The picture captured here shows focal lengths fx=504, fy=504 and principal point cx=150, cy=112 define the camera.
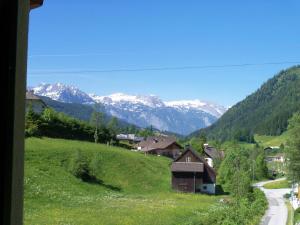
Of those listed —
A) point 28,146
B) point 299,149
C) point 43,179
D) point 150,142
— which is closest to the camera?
point 299,149

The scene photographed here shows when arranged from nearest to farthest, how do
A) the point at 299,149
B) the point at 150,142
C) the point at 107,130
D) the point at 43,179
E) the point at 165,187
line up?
the point at 299,149 → the point at 43,179 → the point at 165,187 → the point at 107,130 → the point at 150,142

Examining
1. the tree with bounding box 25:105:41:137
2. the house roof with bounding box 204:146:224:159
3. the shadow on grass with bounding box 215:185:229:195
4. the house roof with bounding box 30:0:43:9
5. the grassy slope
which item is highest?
the tree with bounding box 25:105:41:137

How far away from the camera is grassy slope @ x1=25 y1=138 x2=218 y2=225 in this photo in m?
40.1

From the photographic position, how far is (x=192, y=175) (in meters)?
75.2

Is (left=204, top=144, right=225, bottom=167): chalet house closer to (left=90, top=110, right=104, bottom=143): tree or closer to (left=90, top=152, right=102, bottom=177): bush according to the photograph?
(left=90, top=110, right=104, bottom=143): tree

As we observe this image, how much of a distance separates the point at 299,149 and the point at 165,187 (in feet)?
84.9

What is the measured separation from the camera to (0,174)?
2268 millimetres

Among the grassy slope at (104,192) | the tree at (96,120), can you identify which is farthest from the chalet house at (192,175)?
the tree at (96,120)

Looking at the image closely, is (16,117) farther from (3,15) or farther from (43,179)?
(43,179)

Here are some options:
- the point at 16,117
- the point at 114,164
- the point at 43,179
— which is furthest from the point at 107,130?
the point at 16,117

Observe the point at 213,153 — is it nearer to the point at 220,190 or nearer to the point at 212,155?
the point at 212,155

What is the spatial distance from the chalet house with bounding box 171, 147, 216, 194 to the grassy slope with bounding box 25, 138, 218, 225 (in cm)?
216

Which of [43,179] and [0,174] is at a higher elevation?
[0,174]

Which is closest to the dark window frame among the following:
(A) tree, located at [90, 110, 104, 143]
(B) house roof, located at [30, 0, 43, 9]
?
(B) house roof, located at [30, 0, 43, 9]
